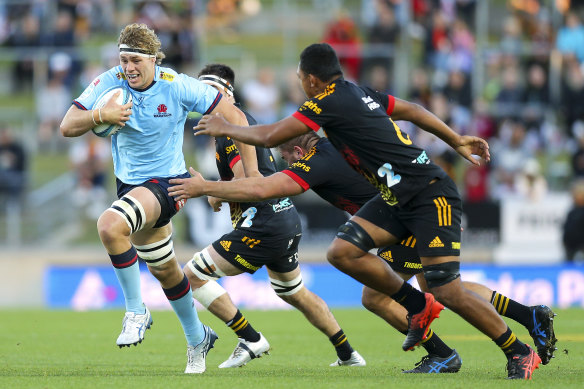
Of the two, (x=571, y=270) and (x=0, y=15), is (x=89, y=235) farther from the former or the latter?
(x=571, y=270)

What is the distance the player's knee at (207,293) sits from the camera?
28.8 ft

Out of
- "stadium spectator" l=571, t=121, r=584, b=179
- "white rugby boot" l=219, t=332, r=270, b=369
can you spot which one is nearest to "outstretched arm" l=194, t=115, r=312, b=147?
"white rugby boot" l=219, t=332, r=270, b=369

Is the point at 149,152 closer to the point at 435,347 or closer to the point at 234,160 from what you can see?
the point at 234,160

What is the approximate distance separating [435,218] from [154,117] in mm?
2394

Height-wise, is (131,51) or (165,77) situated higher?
(131,51)

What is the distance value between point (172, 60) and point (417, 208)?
1355 cm

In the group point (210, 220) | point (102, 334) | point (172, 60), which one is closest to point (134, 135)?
point (102, 334)

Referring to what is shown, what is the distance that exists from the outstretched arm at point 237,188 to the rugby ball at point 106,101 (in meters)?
0.98

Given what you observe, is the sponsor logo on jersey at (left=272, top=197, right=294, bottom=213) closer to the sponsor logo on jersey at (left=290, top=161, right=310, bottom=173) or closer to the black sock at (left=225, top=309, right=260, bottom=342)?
the black sock at (left=225, top=309, right=260, bottom=342)

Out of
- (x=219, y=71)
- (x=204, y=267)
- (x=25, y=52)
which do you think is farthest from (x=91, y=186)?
(x=204, y=267)

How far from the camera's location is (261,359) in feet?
31.4

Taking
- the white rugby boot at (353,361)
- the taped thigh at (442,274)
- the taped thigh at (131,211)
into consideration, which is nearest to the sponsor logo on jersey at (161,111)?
the taped thigh at (131,211)

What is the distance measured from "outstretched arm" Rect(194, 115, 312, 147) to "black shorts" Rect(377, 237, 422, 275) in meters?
1.93

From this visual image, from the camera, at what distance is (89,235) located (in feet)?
60.2
